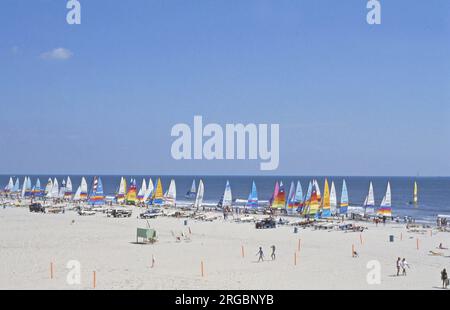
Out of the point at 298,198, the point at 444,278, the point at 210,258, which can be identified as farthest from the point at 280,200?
the point at 444,278

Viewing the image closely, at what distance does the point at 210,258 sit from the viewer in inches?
1141

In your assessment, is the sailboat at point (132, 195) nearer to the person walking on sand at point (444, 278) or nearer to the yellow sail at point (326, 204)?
the yellow sail at point (326, 204)

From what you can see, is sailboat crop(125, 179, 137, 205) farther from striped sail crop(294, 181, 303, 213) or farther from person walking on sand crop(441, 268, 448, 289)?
person walking on sand crop(441, 268, 448, 289)


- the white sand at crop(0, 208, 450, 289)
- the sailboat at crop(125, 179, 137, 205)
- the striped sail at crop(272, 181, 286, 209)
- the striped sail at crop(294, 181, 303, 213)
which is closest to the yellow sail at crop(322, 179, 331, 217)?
the striped sail at crop(294, 181, 303, 213)

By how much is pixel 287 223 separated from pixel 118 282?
99.3 ft

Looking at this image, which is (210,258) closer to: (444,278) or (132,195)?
(444,278)

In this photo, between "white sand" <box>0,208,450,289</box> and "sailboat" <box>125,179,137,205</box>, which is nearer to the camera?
"white sand" <box>0,208,450,289</box>

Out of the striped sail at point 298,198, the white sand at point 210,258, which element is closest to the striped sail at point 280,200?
the striped sail at point 298,198

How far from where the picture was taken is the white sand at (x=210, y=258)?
22.4 metres

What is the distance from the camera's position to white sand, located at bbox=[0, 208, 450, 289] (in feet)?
73.6
